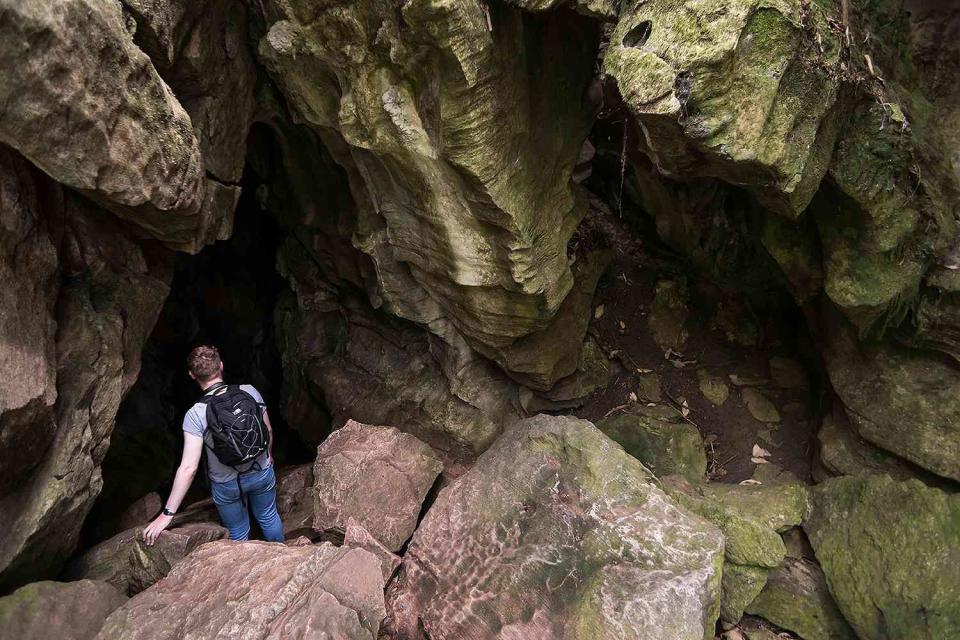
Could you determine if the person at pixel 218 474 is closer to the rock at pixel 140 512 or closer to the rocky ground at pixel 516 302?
the rocky ground at pixel 516 302

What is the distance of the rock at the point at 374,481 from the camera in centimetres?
565

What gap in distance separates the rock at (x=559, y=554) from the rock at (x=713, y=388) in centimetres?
296

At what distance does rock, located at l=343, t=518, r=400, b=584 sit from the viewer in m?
4.93

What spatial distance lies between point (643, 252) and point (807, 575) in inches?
185

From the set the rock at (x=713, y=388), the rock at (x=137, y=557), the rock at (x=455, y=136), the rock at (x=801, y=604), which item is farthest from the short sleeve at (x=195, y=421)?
the rock at (x=713, y=388)

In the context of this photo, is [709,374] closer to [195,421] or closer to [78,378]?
[195,421]

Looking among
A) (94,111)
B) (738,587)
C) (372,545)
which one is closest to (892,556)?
(738,587)

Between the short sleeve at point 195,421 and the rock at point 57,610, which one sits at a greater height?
the short sleeve at point 195,421

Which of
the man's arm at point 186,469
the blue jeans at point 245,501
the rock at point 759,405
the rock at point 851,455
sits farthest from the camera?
the rock at point 759,405

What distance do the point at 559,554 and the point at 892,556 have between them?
325 cm

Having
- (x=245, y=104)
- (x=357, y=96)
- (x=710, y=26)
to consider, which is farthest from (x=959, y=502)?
(x=245, y=104)

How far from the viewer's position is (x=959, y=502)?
194 inches

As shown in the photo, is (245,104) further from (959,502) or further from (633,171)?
(959,502)

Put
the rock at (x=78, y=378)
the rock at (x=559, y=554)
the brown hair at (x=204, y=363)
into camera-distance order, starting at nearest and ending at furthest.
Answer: the rock at (x=78, y=378), the rock at (x=559, y=554), the brown hair at (x=204, y=363)
